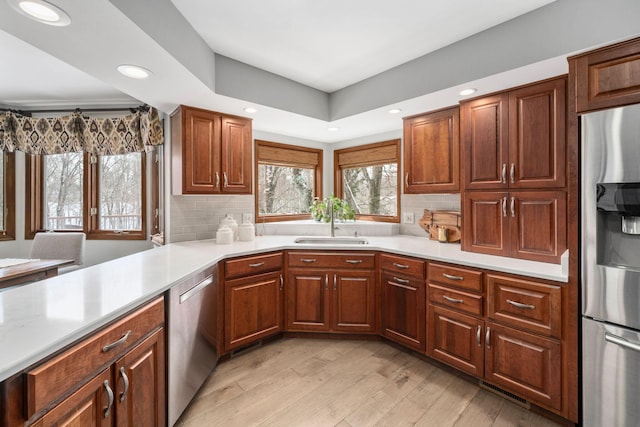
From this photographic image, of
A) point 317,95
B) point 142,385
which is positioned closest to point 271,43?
point 317,95

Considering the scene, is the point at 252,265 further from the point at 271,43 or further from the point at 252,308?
the point at 271,43

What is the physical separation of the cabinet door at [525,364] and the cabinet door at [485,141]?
1.03m

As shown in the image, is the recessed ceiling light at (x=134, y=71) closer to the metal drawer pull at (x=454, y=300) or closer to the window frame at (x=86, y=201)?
the window frame at (x=86, y=201)

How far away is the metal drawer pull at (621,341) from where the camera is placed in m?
1.34

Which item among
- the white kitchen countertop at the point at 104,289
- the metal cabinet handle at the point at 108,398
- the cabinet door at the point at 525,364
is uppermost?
the white kitchen countertop at the point at 104,289

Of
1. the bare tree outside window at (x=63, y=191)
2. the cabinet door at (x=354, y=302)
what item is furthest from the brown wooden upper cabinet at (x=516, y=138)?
the bare tree outside window at (x=63, y=191)

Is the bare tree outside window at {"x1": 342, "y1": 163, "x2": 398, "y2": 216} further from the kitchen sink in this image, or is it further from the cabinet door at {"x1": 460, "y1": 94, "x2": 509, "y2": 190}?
the cabinet door at {"x1": 460, "y1": 94, "x2": 509, "y2": 190}

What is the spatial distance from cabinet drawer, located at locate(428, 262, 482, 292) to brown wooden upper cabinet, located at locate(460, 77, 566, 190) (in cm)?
67

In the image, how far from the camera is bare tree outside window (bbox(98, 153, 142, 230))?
11.3 ft

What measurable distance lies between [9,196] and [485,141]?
16.3ft

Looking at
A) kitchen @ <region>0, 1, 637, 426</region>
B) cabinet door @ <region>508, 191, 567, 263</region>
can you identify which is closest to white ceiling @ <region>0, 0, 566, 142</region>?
kitchen @ <region>0, 1, 637, 426</region>

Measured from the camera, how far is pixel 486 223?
7.30ft

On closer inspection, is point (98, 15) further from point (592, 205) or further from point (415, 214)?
point (415, 214)

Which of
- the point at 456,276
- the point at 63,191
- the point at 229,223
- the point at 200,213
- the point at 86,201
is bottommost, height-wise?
the point at 456,276
